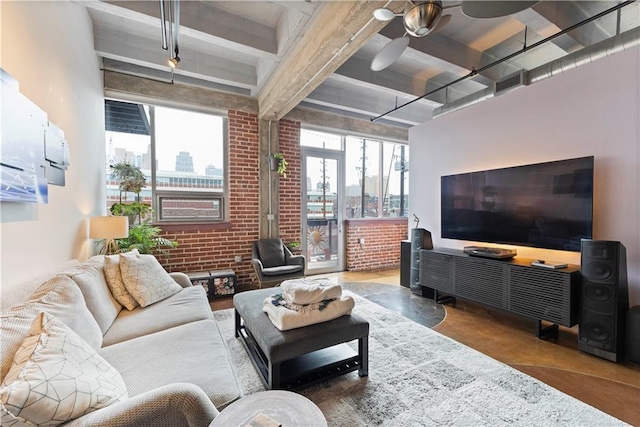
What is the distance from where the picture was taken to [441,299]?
12.4 feet

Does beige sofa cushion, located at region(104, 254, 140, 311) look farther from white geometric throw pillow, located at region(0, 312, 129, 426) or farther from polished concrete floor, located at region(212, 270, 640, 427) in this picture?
polished concrete floor, located at region(212, 270, 640, 427)

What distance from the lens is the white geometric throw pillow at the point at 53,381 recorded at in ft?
2.54

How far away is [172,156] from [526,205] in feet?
15.3

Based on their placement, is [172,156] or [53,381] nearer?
[53,381]

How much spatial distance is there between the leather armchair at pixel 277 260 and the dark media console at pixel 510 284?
5.95 ft

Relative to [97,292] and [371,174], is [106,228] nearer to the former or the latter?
[97,292]

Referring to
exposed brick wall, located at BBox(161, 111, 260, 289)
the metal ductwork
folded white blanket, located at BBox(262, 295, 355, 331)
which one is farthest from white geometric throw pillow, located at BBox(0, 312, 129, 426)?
the metal ductwork

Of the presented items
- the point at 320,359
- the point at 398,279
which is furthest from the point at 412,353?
the point at 398,279

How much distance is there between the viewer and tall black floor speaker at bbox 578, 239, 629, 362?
2.22 meters

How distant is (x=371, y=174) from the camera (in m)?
5.86

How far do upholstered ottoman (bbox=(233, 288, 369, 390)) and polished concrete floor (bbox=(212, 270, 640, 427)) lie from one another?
129 cm

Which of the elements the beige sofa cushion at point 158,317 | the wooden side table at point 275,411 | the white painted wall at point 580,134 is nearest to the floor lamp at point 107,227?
the beige sofa cushion at point 158,317

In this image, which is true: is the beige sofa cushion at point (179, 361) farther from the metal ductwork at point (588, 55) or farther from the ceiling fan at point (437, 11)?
the metal ductwork at point (588, 55)

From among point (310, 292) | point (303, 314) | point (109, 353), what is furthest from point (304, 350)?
point (109, 353)
